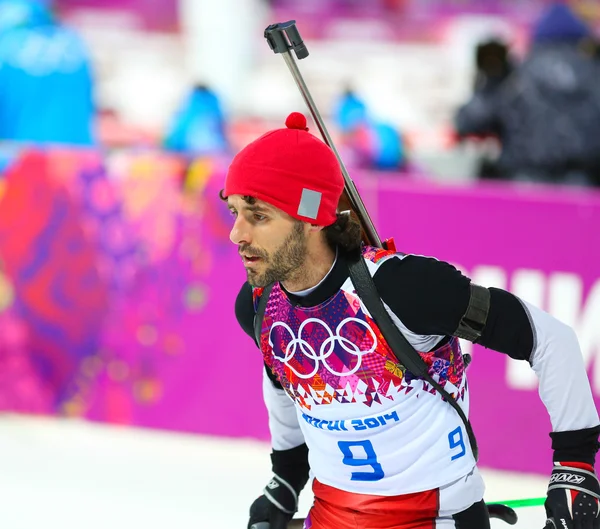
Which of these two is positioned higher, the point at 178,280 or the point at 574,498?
the point at 574,498

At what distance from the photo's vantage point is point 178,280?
4.46 m

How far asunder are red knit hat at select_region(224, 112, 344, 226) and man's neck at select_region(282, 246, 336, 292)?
0.08 meters

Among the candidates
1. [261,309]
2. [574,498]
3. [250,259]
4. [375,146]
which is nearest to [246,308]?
[261,309]

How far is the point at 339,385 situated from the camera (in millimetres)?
2184

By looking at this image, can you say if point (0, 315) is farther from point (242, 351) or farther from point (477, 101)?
point (477, 101)

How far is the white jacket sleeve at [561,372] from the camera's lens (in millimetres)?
2094

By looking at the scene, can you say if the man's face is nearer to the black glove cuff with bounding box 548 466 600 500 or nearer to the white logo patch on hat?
the white logo patch on hat

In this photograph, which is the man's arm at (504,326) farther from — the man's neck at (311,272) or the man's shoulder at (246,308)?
the man's shoulder at (246,308)

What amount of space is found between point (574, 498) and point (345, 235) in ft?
2.34

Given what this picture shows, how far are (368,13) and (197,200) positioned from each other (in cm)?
766

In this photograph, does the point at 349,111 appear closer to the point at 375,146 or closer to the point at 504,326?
the point at 375,146

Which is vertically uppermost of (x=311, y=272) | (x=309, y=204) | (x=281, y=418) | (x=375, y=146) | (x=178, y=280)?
(x=309, y=204)

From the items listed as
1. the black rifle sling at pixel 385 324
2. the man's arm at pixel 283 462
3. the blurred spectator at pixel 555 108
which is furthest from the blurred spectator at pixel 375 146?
the black rifle sling at pixel 385 324

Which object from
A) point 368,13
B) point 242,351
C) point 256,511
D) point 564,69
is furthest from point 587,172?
point 368,13
